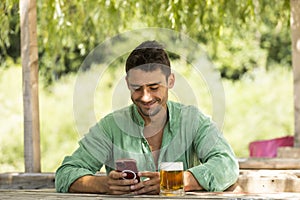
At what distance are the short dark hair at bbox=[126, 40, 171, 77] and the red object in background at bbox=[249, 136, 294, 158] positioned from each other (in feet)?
11.1

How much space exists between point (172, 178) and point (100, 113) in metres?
6.82

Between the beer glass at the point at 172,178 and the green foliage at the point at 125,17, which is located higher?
the green foliage at the point at 125,17

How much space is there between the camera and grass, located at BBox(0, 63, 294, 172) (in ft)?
31.8

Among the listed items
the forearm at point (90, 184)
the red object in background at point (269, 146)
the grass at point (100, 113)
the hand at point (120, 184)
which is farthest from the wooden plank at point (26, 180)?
the grass at point (100, 113)

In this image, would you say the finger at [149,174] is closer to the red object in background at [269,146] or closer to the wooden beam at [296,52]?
the wooden beam at [296,52]

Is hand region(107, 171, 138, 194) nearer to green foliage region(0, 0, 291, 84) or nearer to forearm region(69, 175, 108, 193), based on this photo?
forearm region(69, 175, 108, 193)

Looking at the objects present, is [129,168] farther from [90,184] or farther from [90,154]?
[90,154]

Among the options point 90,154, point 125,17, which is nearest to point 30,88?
point 90,154

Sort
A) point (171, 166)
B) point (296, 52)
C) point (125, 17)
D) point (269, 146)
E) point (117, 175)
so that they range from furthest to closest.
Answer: point (125, 17) → point (269, 146) → point (296, 52) → point (117, 175) → point (171, 166)

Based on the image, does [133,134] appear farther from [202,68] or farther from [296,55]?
[296,55]

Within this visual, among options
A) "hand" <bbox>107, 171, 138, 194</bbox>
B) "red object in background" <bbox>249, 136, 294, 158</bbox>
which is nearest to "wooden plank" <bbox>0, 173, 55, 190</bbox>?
"hand" <bbox>107, 171, 138, 194</bbox>

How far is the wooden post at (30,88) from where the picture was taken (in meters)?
4.13

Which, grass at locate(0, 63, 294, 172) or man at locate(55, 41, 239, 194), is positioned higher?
grass at locate(0, 63, 294, 172)

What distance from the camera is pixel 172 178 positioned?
265 cm
